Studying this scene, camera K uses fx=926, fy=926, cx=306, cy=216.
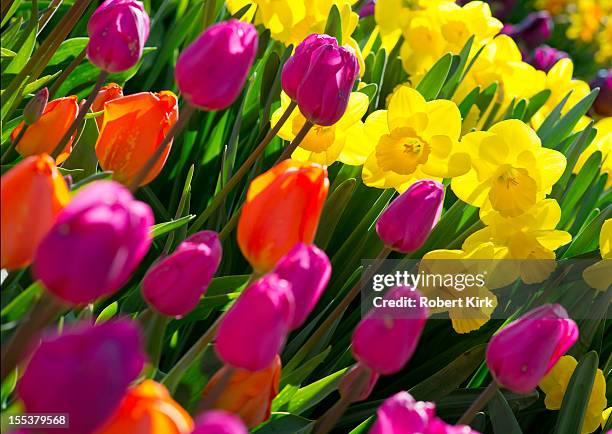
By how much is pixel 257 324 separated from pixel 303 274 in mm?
62

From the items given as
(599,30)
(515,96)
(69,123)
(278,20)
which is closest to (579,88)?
(515,96)

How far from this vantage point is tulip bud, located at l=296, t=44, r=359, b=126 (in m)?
0.99

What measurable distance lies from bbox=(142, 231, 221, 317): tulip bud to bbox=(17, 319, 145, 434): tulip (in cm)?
20

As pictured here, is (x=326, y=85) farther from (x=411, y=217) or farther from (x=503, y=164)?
(x=503, y=164)

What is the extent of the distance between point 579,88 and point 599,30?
3424 millimetres

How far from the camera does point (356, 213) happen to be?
1.49m

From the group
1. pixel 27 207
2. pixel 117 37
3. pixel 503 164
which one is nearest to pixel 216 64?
pixel 117 37

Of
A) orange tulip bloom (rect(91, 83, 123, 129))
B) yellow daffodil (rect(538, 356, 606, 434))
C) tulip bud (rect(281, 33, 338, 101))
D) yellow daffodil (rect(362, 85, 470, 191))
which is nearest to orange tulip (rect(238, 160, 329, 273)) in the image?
tulip bud (rect(281, 33, 338, 101))

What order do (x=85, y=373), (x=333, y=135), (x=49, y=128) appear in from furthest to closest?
(x=333, y=135)
(x=49, y=128)
(x=85, y=373)

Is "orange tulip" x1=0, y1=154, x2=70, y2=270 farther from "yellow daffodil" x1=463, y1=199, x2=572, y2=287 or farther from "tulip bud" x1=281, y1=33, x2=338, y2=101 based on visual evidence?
"yellow daffodil" x1=463, y1=199, x2=572, y2=287

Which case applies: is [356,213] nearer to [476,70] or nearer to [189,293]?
[476,70]

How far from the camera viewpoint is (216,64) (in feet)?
2.65

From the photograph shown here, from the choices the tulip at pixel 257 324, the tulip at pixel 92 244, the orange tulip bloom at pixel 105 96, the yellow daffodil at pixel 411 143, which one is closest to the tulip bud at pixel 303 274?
the tulip at pixel 257 324

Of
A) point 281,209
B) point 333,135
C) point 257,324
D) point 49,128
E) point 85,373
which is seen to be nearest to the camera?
point 85,373
